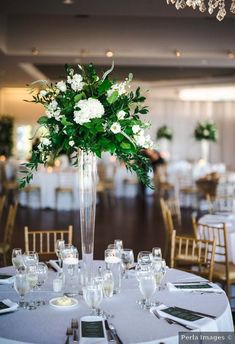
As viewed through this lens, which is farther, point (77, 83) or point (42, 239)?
point (42, 239)

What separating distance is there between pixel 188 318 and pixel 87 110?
1.23 meters

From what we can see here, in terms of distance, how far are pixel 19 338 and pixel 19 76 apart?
36.0ft

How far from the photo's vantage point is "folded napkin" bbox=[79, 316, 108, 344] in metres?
2.20

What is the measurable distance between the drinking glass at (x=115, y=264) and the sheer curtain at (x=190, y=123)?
1482cm

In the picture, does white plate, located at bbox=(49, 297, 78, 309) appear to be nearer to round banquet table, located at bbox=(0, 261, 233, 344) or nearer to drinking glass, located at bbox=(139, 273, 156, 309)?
round banquet table, located at bbox=(0, 261, 233, 344)

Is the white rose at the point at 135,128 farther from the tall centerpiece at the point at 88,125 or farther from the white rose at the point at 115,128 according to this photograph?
the white rose at the point at 115,128

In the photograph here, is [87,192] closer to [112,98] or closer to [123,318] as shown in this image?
[112,98]

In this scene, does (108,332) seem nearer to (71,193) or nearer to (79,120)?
(79,120)

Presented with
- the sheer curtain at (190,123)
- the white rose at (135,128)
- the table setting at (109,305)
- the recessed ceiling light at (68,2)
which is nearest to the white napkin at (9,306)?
the table setting at (109,305)

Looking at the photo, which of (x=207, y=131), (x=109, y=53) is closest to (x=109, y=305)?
(x=109, y=53)

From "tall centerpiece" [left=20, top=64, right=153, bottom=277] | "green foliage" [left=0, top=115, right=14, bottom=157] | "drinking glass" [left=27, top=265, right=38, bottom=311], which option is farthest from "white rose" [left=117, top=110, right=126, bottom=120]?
"green foliage" [left=0, top=115, right=14, bottom=157]

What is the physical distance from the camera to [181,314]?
251 centimetres

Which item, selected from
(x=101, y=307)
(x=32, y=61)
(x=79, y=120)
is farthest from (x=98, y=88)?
(x=32, y=61)

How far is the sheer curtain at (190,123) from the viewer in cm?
1788
